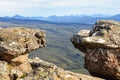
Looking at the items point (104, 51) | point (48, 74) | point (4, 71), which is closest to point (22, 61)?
point (4, 71)

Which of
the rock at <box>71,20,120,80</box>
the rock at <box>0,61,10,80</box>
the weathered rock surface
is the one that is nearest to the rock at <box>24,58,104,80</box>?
the weathered rock surface

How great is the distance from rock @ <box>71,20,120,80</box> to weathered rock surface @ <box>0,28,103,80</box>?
6.91ft

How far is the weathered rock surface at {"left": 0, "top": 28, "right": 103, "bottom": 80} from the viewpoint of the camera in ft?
94.5

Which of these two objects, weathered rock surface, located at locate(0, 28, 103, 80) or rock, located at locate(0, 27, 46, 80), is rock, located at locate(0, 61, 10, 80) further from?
rock, located at locate(0, 27, 46, 80)

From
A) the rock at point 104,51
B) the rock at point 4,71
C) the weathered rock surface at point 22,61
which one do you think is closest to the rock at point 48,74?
the weathered rock surface at point 22,61

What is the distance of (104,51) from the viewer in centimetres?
3288

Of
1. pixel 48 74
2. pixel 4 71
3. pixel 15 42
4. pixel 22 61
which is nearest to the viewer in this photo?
pixel 48 74

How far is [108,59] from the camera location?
32.6 metres

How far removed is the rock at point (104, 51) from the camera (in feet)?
107

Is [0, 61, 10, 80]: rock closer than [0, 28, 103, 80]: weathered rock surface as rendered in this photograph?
Yes

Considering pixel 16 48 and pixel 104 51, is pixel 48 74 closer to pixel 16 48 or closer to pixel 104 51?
pixel 16 48

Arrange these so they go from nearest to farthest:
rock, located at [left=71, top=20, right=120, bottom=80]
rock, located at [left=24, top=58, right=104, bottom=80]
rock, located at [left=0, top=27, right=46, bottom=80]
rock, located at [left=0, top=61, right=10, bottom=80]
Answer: rock, located at [left=24, top=58, right=104, bottom=80] → rock, located at [left=0, top=61, right=10, bottom=80] → rock, located at [left=0, top=27, right=46, bottom=80] → rock, located at [left=71, top=20, right=120, bottom=80]

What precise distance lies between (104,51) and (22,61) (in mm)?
9920

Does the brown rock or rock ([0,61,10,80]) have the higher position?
the brown rock
